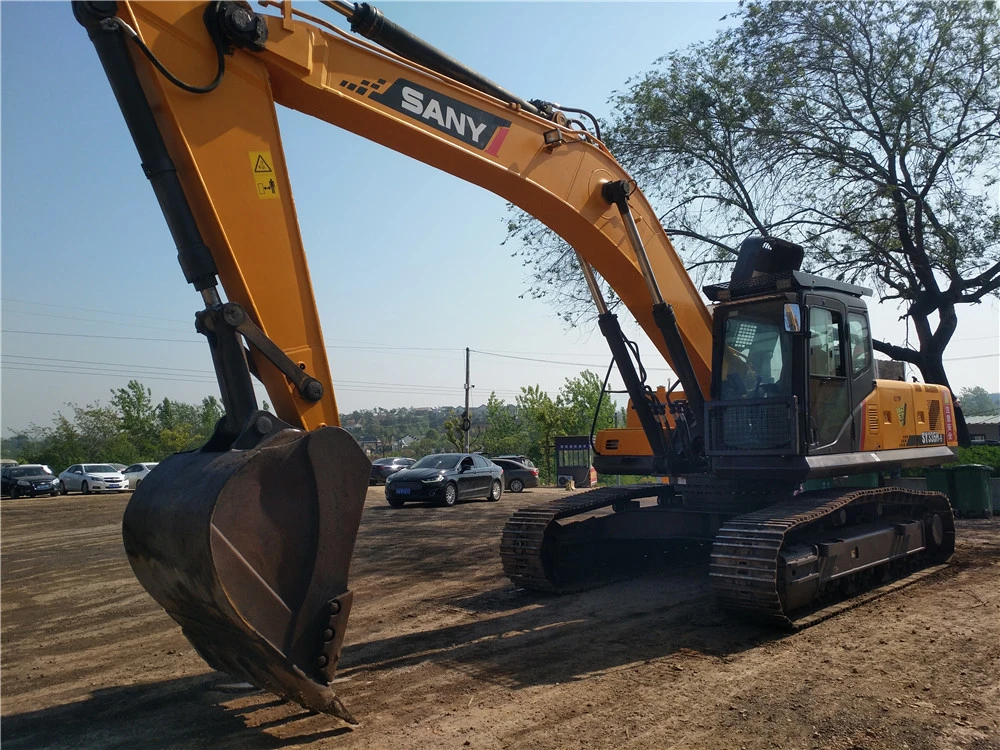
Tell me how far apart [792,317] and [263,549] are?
18.4 feet

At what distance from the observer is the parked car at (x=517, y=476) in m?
32.6

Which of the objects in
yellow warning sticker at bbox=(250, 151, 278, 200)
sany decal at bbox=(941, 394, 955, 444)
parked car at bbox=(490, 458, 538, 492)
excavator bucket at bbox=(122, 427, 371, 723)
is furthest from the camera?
parked car at bbox=(490, 458, 538, 492)

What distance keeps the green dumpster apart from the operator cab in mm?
8174

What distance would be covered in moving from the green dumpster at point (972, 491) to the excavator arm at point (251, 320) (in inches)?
537

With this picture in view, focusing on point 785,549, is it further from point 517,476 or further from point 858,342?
point 517,476

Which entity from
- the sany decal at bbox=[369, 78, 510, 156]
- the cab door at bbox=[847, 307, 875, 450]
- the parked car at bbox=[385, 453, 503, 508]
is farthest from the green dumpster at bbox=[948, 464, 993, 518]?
the sany decal at bbox=[369, 78, 510, 156]

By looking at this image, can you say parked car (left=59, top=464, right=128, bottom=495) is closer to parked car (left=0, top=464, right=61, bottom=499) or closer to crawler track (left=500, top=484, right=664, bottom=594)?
parked car (left=0, top=464, right=61, bottom=499)

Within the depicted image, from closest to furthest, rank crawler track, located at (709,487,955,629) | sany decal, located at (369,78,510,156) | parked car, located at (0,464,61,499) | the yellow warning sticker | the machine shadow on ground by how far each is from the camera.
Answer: the machine shadow on ground, the yellow warning sticker, sany decal, located at (369,78,510,156), crawler track, located at (709,487,955,629), parked car, located at (0,464,61,499)

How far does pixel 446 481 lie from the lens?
2200 centimetres

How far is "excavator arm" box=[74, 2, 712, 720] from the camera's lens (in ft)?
14.2

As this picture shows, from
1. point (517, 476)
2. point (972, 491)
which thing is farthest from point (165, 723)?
point (517, 476)

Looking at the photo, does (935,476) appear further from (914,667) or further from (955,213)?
(914,667)

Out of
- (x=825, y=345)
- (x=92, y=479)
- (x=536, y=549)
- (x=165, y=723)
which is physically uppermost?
(x=825, y=345)

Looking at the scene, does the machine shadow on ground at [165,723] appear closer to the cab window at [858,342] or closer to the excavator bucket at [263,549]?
the excavator bucket at [263,549]
